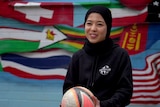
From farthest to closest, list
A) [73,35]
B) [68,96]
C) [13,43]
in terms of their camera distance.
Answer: [13,43] < [73,35] < [68,96]

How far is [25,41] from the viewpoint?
480cm

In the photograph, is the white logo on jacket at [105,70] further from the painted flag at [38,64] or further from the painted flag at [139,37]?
the painted flag at [38,64]

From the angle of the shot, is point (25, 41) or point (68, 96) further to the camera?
point (25, 41)

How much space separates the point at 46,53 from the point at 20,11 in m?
0.70

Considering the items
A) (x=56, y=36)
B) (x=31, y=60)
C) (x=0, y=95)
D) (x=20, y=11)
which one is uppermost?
(x=20, y=11)

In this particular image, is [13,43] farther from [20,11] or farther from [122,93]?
[122,93]

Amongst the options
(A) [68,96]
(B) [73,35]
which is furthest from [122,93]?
(B) [73,35]

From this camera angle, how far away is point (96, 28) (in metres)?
2.64

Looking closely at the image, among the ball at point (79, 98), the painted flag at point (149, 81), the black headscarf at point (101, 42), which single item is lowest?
the painted flag at point (149, 81)

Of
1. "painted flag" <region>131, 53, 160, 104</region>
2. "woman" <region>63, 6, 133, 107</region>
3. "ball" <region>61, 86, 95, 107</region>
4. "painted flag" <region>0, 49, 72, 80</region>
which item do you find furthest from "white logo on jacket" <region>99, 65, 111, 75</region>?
"painted flag" <region>0, 49, 72, 80</region>

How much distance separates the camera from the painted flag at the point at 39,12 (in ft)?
15.1

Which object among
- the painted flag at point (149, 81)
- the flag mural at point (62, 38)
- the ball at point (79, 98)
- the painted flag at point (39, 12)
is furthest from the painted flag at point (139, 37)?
the ball at point (79, 98)

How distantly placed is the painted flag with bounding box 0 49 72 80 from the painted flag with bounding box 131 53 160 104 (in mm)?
997

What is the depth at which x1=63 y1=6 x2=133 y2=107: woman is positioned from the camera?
8.55ft
